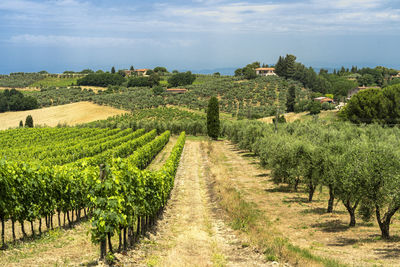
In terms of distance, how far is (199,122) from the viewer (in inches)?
3548

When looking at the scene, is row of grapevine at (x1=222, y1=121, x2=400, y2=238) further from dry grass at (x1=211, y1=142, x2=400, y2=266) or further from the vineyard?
the vineyard

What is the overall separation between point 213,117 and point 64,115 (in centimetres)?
5782

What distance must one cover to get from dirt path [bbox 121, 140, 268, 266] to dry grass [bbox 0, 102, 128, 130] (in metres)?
84.5

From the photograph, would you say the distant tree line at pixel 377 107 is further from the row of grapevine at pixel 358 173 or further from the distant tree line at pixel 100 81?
the distant tree line at pixel 100 81

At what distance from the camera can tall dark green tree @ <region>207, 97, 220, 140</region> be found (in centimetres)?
7838

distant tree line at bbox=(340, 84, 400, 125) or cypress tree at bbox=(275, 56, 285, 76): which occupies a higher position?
cypress tree at bbox=(275, 56, 285, 76)

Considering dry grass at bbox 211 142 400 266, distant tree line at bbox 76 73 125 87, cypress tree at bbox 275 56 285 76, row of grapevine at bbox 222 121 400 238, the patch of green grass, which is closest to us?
the patch of green grass

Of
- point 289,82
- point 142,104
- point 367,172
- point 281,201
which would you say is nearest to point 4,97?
point 142,104

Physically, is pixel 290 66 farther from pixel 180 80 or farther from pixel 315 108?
pixel 315 108

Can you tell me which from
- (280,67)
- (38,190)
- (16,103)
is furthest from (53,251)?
(280,67)

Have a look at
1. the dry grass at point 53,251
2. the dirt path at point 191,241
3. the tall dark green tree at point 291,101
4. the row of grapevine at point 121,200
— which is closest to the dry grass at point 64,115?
the tall dark green tree at point 291,101

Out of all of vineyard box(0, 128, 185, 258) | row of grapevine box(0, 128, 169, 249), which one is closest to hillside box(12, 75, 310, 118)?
vineyard box(0, 128, 185, 258)

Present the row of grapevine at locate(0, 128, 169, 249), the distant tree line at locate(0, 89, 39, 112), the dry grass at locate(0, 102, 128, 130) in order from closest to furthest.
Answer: the row of grapevine at locate(0, 128, 169, 249) → the dry grass at locate(0, 102, 128, 130) → the distant tree line at locate(0, 89, 39, 112)

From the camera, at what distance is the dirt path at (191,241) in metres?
14.8
